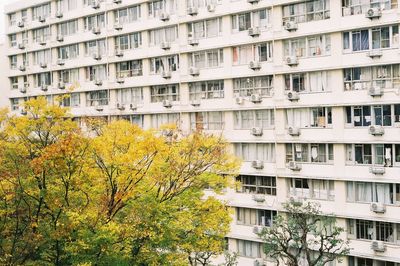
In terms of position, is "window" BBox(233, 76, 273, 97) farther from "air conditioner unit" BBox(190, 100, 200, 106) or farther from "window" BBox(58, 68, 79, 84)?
"window" BBox(58, 68, 79, 84)

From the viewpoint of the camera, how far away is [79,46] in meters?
41.7

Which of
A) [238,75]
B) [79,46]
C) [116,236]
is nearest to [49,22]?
[79,46]

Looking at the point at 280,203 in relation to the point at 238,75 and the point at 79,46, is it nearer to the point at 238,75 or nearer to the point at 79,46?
the point at 238,75

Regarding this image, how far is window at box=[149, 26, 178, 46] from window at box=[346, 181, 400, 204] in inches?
563

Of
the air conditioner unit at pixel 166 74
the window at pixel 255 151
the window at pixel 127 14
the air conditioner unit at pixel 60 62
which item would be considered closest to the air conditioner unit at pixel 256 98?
the window at pixel 255 151

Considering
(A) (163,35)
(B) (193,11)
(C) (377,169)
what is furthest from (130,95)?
(C) (377,169)

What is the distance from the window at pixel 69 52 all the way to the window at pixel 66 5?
2.79 metres

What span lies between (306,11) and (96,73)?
17.7 metres

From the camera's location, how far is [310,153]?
2909cm

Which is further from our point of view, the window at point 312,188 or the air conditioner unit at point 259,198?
the air conditioner unit at point 259,198

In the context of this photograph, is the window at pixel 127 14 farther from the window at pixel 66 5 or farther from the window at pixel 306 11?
the window at pixel 306 11

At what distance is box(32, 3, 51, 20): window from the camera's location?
44469mm

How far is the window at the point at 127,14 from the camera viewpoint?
37456 mm

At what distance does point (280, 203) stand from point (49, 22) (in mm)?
24566
